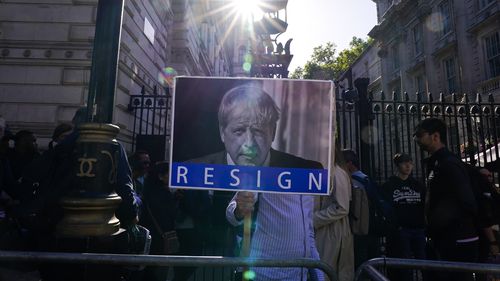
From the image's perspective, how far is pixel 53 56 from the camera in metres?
7.90

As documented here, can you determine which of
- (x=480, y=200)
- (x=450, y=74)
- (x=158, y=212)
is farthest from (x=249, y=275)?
(x=450, y=74)

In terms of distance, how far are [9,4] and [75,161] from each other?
8065 millimetres

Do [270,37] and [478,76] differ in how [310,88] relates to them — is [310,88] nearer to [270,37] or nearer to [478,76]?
[478,76]

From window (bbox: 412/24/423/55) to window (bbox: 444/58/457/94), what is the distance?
3730 mm

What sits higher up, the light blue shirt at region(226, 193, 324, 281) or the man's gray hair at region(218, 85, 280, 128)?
the man's gray hair at region(218, 85, 280, 128)

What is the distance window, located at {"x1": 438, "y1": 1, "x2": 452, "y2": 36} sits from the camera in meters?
23.6

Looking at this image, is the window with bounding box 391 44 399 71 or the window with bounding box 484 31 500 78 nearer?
the window with bounding box 484 31 500 78

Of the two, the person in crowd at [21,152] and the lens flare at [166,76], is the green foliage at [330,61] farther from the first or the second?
the person in crowd at [21,152]

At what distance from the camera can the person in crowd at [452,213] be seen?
10.8 feet

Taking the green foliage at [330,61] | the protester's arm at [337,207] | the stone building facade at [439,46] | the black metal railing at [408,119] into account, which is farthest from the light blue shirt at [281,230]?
the green foliage at [330,61]

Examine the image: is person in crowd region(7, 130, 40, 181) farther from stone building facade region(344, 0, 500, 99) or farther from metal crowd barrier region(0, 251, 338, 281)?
stone building facade region(344, 0, 500, 99)

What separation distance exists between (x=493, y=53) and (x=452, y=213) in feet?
68.9

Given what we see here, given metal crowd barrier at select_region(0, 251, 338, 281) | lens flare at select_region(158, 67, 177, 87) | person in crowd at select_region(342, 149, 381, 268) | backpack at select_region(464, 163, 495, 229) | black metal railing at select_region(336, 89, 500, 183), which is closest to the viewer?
metal crowd barrier at select_region(0, 251, 338, 281)

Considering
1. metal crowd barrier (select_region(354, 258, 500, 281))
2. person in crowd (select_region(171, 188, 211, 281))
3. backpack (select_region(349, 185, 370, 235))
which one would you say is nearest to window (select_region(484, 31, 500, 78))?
backpack (select_region(349, 185, 370, 235))
